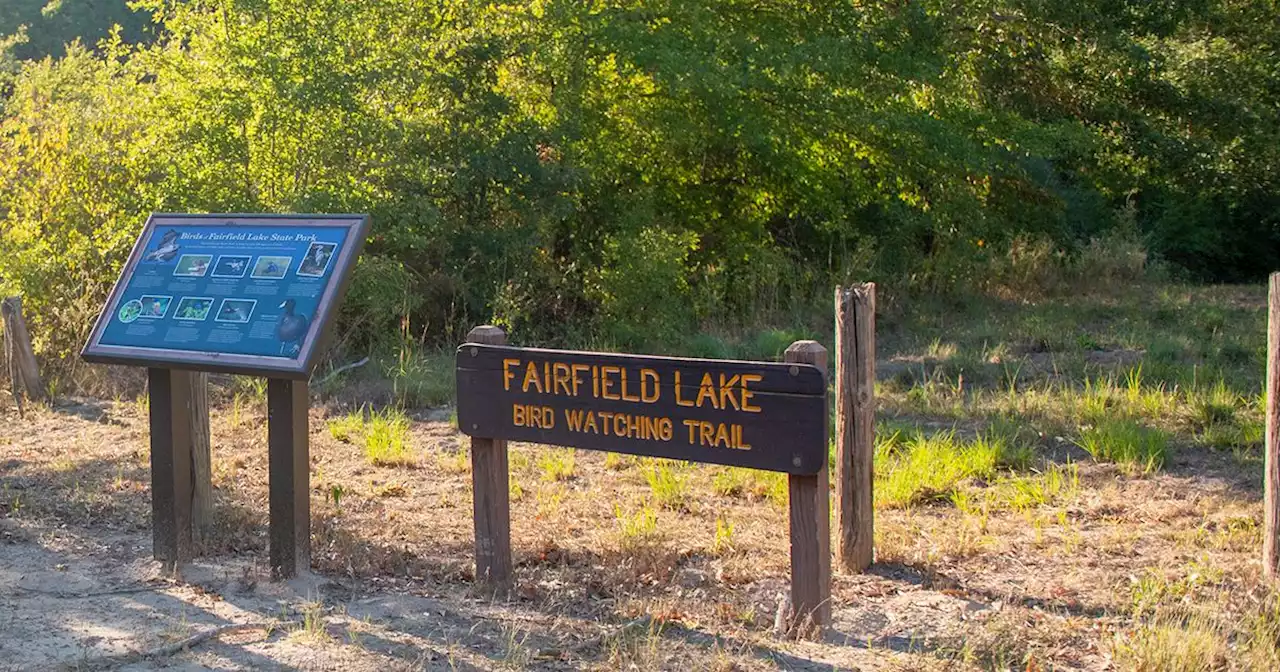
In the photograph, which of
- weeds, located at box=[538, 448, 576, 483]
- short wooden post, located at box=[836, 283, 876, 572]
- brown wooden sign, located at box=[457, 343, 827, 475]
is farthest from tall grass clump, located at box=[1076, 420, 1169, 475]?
brown wooden sign, located at box=[457, 343, 827, 475]

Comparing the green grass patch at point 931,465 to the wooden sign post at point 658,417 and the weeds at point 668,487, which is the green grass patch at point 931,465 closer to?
the weeds at point 668,487

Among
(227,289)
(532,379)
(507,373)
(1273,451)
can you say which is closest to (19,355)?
(227,289)

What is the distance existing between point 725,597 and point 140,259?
10.1ft

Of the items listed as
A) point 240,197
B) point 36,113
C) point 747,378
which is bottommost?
point 747,378

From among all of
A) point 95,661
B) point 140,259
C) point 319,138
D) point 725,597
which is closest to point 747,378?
point 725,597

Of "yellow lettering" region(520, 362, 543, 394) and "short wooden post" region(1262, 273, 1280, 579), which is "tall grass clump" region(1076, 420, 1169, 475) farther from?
"yellow lettering" region(520, 362, 543, 394)

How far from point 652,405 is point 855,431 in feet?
4.30

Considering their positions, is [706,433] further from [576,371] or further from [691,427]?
A: [576,371]

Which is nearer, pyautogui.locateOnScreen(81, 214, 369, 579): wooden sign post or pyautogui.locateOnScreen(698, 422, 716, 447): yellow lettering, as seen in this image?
pyautogui.locateOnScreen(698, 422, 716, 447): yellow lettering

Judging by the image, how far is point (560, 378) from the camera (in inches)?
200

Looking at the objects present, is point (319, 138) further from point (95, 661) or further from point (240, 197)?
point (95, 661)

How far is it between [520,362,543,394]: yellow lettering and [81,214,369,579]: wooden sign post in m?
0.83

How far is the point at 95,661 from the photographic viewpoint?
14.9ft

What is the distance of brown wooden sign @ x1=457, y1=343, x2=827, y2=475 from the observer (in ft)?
15.0
